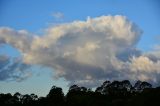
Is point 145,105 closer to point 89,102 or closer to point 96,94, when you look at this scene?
point 89,102

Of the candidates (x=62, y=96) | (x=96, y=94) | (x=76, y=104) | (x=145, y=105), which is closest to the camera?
(x=145, y=105)

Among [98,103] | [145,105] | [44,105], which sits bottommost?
[145,105]

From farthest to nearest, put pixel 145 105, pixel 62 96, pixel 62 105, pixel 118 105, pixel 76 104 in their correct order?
pixel 62 96
pixel 62 105
pixel 76 104
pixel 118 105
pixel 145 105

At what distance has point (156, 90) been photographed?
107 meters

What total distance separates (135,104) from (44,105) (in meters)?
94.5

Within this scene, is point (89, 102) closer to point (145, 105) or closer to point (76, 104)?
point (76, 104)

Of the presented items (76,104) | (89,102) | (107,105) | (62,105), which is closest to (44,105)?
(62,105)

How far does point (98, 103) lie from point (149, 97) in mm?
37218

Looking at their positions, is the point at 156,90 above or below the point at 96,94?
below

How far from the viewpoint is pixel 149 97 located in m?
104

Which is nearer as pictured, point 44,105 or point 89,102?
point 89,102

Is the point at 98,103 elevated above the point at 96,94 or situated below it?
below

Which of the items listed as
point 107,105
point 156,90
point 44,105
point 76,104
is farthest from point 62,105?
point 156,90

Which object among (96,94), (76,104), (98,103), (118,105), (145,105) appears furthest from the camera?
(96,94)
